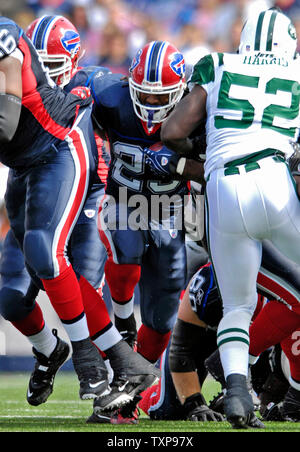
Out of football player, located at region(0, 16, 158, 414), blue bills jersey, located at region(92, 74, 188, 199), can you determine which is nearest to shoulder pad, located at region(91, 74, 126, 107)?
blue bills jersey, located at region(92, 74, 188, 199)

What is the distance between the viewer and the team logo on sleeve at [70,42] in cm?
488

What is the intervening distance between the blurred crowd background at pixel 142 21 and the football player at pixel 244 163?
5694 millimetres

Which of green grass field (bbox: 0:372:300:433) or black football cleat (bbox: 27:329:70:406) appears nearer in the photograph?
green grass field (bbox: 0:372:300:433)

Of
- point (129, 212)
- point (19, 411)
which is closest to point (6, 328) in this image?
point (19, 411)

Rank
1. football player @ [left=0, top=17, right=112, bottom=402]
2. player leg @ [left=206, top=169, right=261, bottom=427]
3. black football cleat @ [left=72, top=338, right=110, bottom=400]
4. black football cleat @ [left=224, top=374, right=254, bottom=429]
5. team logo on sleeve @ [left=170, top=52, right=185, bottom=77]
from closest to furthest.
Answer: black football cleat @ [left=224, top=374, right=254, bottom=429]
player leg @ [left=206, top=169, right=261, bottom=427]
football player @ [left=0, top=17, right=112, bottom=402]
black football cleat @ [left=72, top=338, right=110, bottom=400]
team logo on sleeve @ [left=170, top=52, right=185, bottom=77]

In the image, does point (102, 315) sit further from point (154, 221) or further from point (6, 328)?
point (6, 328)

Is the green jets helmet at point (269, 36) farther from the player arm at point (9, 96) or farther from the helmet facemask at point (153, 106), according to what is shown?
the player arm at point (9, 96)

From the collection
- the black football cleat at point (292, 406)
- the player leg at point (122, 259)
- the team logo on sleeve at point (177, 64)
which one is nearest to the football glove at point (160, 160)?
the player leg at point (122, 259)

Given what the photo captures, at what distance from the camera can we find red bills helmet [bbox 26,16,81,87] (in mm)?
4828

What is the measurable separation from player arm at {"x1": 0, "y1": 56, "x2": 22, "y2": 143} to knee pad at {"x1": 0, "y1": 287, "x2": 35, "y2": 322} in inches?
44.7

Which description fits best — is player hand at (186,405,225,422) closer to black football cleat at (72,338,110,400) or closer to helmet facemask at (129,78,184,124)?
black football cleat at (72,338,110,400)

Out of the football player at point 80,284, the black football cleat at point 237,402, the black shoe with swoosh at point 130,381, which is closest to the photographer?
the black football cleat at point 237,402

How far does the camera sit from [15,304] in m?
4.46

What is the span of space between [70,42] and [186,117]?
5.05 feet
